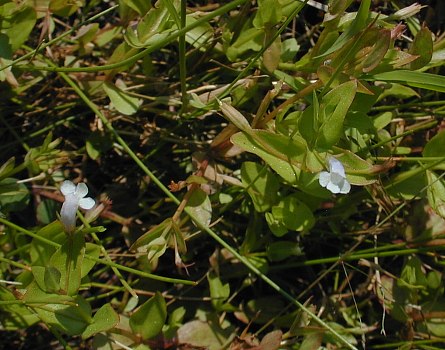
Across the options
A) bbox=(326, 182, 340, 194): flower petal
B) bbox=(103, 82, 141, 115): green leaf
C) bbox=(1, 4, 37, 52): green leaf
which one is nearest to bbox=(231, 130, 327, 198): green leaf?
bbox=(326, 182, 340, 194): flower petal

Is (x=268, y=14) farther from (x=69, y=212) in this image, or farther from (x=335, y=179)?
(x=69, y=212)

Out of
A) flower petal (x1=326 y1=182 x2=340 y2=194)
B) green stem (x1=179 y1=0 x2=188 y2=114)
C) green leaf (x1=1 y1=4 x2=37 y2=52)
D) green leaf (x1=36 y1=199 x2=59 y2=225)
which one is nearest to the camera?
flower petal (x1=326 y1=182 x2=340 y2=194)

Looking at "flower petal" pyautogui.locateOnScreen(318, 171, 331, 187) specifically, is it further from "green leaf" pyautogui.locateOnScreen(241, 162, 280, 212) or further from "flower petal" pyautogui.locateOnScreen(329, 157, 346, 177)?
"green leaf" pyautogui.locateOnScreen(241, 162, 280, 212)

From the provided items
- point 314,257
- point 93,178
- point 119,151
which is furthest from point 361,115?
point 93,178

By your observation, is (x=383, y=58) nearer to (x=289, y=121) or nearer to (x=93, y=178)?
(x=289, y=121)

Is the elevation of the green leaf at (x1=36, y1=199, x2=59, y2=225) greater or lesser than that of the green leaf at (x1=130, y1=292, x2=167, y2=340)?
greater

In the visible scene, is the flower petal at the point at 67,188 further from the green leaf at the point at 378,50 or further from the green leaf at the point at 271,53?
the green leaf at the point at 378,50

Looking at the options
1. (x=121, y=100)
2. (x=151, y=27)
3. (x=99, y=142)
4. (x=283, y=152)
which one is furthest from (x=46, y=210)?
(x=283, y=152)
